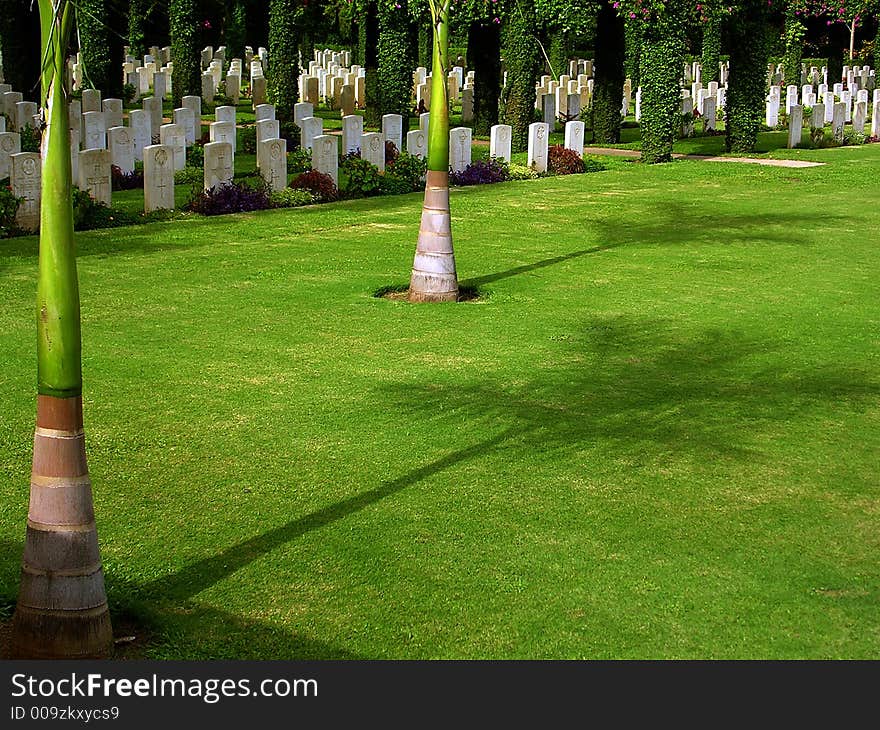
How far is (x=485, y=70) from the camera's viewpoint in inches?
971

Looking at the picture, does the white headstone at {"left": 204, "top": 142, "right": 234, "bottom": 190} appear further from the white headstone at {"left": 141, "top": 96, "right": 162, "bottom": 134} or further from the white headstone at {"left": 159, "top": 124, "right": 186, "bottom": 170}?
the white headstone at {"left": 141, "top": 96, "right": 162, "bottom": 134}

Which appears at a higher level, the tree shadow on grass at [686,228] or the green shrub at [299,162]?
the green shrub at [299,162]

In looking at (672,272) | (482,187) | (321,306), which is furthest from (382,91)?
(321,306)

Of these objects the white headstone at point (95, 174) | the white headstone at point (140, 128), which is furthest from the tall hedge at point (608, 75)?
the white headstone at point (95, 174)

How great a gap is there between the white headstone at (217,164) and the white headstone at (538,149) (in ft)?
18.8

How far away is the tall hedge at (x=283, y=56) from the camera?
21938 mm

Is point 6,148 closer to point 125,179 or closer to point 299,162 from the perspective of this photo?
point 125,179

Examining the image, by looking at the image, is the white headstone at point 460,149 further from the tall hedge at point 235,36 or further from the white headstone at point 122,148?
the tall hedge at point 235,36

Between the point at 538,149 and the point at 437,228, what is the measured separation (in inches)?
365

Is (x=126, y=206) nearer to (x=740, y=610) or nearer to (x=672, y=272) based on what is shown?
(x=672, y=272)

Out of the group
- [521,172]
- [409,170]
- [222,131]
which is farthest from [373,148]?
[521,172]

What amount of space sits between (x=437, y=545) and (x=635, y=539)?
34.1 inches

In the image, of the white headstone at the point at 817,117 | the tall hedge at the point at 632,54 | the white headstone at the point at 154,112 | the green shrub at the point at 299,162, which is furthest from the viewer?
the tall hedge at the point at 632,54

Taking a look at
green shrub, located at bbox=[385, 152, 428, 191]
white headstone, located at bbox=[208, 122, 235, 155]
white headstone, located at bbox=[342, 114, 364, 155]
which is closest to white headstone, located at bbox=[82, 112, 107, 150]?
white headstone, located at bbox=[208, 122, 235, 155]
